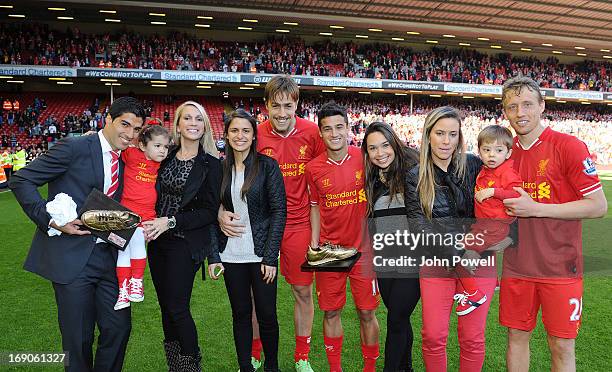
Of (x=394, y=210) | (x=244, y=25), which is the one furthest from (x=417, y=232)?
(x=244, y=25)

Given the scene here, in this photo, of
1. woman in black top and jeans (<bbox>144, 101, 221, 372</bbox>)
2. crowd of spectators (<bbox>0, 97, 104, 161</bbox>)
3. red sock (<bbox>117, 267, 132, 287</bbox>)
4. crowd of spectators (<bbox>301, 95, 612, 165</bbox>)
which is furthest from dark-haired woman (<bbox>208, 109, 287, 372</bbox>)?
crowd of spectators (<bbox>0, 97, 104, 161</bbox>)

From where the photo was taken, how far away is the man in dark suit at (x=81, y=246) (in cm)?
269

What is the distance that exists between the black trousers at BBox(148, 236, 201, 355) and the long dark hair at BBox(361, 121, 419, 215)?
51.7 inches

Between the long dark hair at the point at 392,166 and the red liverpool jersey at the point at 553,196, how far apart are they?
71 cm

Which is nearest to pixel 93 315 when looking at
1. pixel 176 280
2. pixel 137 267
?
pixel 137 267

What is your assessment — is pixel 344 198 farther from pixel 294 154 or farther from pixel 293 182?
pixel 294 154

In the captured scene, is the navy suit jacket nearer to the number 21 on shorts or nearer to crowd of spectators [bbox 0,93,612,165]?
the number 21 on shorts

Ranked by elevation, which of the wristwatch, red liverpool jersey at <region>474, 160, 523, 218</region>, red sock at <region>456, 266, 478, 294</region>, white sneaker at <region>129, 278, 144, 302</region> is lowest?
white sneaker at <region>129, 278, 144, 302</region>

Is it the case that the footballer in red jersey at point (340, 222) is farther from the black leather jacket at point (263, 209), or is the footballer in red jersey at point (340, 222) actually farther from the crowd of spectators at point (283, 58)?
the crowd of spectators at point (283, 58)

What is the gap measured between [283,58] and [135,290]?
3244cm

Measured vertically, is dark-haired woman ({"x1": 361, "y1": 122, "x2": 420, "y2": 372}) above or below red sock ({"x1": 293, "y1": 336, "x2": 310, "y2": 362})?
above

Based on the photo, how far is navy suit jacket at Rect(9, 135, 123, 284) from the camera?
8.77 ft

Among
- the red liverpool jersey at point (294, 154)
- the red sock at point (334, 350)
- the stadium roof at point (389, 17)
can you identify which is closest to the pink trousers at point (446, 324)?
the red sock at point (334, 350)

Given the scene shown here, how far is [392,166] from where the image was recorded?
3.20 meters
